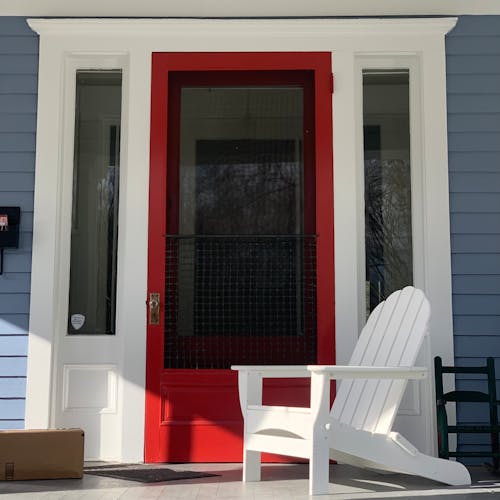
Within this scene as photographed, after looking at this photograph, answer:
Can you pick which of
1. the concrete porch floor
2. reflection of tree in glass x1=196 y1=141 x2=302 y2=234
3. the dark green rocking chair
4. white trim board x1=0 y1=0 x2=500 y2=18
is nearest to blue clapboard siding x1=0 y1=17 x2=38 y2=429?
white trim board x1=0 y1=0 x2=500 y2=18

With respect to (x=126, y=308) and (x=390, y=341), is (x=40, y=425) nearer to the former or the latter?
(x=126, y=308)

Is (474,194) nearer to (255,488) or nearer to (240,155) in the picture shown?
(240,155)

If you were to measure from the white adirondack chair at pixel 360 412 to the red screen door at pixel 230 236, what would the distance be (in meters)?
0.49

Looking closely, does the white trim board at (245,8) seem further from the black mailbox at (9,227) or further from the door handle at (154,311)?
the door handle at (154,311)

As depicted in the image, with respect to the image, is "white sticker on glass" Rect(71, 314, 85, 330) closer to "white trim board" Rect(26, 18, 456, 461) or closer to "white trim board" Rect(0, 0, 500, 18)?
"white trim board" Rect(26, 18, 456, 461)

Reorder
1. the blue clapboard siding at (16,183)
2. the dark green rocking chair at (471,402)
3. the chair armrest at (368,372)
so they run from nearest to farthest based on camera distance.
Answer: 1. the chair armrest at (368,372)
2. the dark green rocking chair at (471,402)
3. the blue clapboard siding at (16,183)

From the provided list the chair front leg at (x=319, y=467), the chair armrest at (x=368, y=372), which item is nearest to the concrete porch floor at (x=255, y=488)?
the chair front leg at (x=319, y=467)

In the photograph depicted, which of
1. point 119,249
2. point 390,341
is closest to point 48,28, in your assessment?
point 119,249

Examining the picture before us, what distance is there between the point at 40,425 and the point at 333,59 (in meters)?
2.61

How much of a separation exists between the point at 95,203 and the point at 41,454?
152 cm

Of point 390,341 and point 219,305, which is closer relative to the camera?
point 390,341

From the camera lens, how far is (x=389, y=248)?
16.0 ft

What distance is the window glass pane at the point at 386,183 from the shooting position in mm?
4859

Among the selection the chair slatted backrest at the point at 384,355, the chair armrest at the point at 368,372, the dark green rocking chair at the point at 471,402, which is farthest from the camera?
the dark green rocking chair at the point at 471,402
